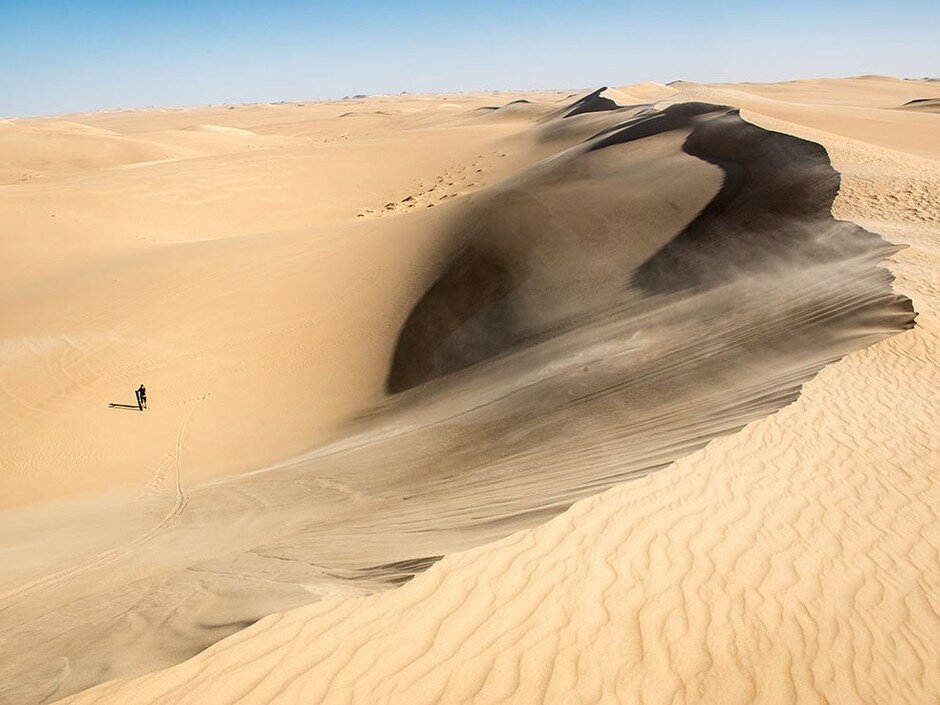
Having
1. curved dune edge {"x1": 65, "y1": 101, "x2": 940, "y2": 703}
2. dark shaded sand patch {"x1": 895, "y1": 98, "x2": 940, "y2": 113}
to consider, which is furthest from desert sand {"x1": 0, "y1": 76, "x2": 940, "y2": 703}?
dark shaded sand patch {"x1": 895, "y1": 98, "x2": 940, "y2": 113}

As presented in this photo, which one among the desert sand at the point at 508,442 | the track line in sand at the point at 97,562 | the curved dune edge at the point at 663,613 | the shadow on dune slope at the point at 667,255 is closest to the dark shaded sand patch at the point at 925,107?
the desert sand at the point at 508,442

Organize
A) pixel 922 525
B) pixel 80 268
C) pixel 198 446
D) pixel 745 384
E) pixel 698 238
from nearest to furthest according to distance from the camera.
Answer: pixel 922 525, pixel 745 384, pixel 198 446, pixel 698 238, pixel 80 268

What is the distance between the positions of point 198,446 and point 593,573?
26.9 feet

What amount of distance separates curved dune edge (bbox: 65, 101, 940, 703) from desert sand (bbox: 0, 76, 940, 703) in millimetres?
17

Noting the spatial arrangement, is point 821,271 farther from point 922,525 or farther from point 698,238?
point 922,525

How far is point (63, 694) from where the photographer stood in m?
3.19

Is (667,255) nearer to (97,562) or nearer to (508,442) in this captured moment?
(508,442)

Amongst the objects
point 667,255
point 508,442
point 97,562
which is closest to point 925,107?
point 667,255

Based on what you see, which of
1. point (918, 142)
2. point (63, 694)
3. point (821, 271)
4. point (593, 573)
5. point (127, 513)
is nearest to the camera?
point (63, 694)

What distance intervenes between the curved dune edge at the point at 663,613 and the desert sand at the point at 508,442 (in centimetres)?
2

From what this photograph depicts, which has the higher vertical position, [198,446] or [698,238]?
[698,238]

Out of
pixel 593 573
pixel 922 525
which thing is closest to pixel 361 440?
pixel 593 573

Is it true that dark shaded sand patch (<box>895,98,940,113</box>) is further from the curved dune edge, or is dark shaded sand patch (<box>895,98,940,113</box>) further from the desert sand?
the curved dune edge

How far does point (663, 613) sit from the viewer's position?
3.38m
